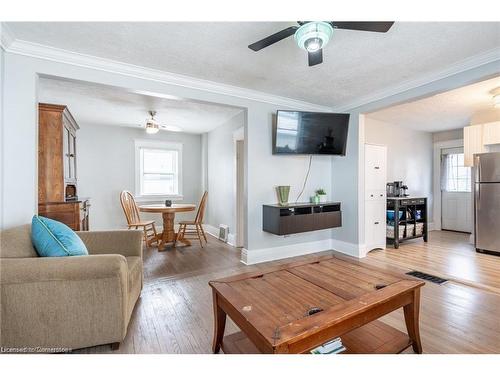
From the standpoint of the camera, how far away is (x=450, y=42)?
217 centimetres

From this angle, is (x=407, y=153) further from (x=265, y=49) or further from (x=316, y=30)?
(x=316, y=30)

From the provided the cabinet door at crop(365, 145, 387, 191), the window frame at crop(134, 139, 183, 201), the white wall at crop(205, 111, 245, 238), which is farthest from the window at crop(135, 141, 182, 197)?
the cabinet door at crop(365, 145, 387, 191)

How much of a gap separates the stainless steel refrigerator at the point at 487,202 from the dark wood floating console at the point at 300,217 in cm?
232

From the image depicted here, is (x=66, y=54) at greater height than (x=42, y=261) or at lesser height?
greater

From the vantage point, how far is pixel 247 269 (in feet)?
10.5

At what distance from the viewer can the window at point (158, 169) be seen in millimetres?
5379

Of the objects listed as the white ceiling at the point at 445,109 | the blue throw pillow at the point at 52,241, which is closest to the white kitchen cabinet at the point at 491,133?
the white ceiling at the point at 445,109

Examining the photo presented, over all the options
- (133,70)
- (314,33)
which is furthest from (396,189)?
(133,70)

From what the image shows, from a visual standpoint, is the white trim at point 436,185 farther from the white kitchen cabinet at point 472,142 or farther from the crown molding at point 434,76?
the crown molding at point 434,76

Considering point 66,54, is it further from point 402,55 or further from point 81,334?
point 402,55

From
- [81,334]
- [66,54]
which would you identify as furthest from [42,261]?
[66,54]

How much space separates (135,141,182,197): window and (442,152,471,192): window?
6.38 m

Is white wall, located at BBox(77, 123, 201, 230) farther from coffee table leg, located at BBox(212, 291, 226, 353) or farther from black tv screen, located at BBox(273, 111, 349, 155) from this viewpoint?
coffee table leg, located at BBox(212, 291, 226, 353)

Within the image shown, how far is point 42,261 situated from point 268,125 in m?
2.95
